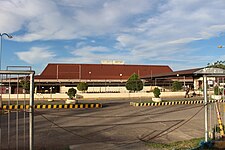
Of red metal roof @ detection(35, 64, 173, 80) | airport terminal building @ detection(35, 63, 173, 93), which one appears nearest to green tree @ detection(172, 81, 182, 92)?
airport terminal building @ detection(35, 63, 173, 93)

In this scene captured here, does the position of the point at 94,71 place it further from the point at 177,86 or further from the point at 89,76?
the point at 177,86

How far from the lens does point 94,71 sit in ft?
156

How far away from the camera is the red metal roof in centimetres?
4328

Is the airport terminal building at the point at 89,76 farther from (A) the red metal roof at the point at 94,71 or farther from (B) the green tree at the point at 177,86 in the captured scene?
(B) the green tree at the point at 177,86

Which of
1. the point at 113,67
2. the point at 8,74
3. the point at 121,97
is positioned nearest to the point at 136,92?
the point at 121,97

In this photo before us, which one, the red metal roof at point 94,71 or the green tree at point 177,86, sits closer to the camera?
the green tree at point 177,86

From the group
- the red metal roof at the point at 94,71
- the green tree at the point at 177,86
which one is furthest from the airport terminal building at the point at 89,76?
the green tree at the point at 177,86

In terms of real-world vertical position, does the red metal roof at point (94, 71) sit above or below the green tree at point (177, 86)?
above

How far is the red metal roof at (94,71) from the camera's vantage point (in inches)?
1704

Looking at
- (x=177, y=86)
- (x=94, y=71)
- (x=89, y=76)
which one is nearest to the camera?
(x=177, y=86)

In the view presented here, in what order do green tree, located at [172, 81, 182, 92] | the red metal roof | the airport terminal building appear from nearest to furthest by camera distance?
green tree, located at [172, 81, 182, 92] → the airport terminal building → the red metal roof

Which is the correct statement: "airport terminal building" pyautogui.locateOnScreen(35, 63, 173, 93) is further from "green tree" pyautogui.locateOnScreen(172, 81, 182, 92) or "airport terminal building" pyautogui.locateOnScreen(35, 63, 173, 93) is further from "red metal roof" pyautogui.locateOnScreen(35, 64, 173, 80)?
"green tree" pyautogui.locateOnScreen(172, 81, 182, 92)

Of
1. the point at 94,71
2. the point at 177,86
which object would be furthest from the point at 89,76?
the point at 177,86

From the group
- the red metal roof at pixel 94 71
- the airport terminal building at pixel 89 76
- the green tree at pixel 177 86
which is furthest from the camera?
the red metal roof at pixel 94 71
